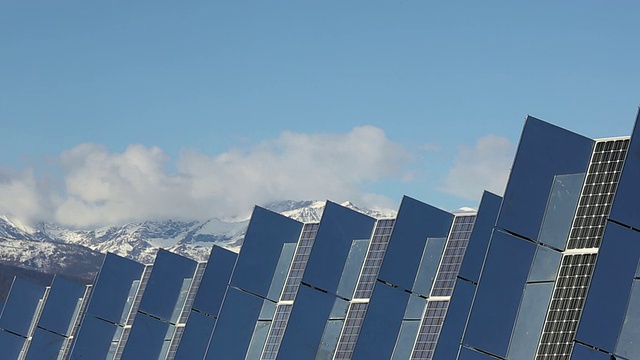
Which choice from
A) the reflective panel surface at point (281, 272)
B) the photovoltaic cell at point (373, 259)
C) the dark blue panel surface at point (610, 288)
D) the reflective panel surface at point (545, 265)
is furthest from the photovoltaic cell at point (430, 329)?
the dark blue panel surface at point (610, 288)

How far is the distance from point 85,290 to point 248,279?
21.7 metres

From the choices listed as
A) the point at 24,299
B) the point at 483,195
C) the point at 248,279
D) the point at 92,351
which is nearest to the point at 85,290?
the point at 24,299

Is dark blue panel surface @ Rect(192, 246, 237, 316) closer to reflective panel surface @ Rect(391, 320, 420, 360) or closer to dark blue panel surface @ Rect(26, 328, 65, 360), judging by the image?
reflective panel surface @ Rect(391, 320, 420, 360)

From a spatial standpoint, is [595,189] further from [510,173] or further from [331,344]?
[331,344]

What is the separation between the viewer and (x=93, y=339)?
5244 centimetres

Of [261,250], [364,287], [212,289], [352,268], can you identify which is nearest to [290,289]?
[261,250]

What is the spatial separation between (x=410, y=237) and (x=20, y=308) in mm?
31383

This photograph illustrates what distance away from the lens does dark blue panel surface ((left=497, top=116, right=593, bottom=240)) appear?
2425 centimetres

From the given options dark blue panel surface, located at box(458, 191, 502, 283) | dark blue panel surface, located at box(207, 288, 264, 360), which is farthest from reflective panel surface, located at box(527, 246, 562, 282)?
dark blue panel surface, located at box(207, 288, 264, 360)

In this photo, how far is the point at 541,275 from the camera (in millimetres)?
23781

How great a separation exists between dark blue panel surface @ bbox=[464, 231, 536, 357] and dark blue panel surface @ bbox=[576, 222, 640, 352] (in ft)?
9.37

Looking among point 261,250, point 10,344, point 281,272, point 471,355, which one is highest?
point 261,250

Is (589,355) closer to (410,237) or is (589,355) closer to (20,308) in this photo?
(410,237)

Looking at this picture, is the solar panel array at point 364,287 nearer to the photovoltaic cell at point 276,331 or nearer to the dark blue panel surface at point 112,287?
the photovoltaic cell at point 276,331
